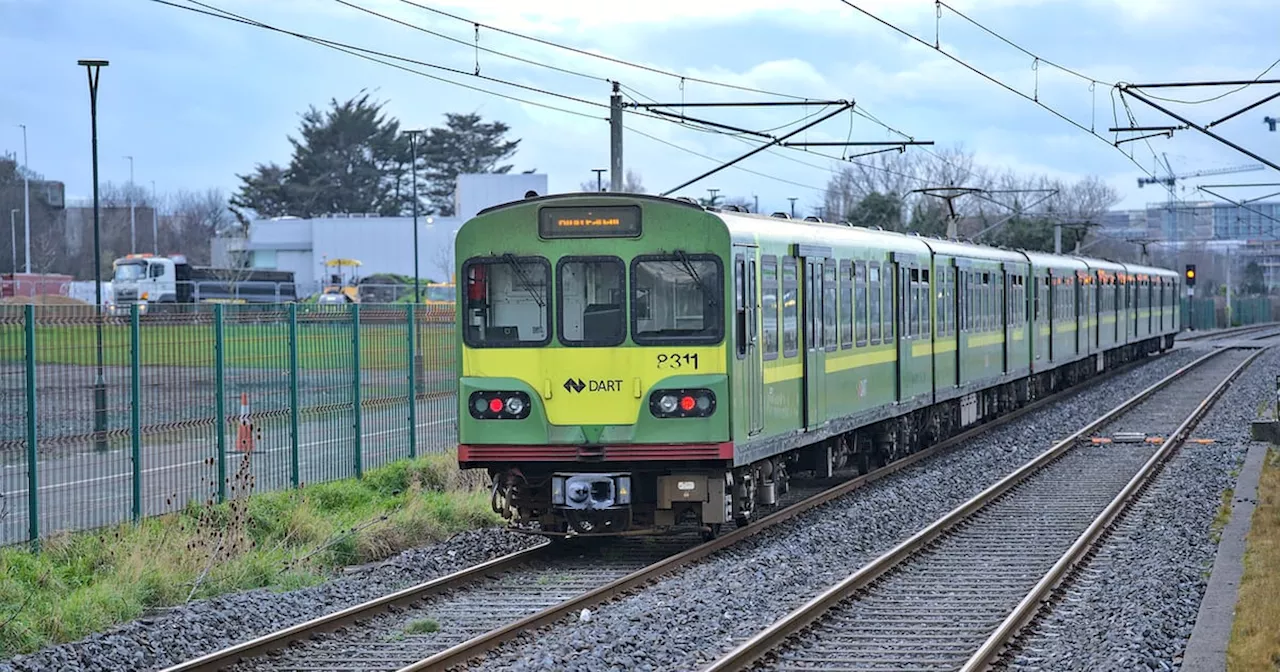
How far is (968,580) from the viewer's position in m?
12.9

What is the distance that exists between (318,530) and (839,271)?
618 cm

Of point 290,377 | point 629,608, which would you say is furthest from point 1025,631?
point 290,377

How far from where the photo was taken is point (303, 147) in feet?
313

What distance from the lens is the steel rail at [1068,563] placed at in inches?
389

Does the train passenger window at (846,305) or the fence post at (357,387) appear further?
the fence post at (357,387)

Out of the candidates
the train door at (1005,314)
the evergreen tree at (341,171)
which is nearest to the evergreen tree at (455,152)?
the evergreen tree at (341,171)

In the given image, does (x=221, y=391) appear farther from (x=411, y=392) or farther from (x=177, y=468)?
(x=411, y=392)

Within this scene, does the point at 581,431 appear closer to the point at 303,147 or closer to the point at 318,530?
the point at 318,530

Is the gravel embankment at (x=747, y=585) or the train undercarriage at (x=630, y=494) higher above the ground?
the train undercarriage at (x=630, y=494)

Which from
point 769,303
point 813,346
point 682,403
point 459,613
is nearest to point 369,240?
point 813,346

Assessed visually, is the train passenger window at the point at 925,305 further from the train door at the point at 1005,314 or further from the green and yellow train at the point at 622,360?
the green and yellow train at the point at 622,360

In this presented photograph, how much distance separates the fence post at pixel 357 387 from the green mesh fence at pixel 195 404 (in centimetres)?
2

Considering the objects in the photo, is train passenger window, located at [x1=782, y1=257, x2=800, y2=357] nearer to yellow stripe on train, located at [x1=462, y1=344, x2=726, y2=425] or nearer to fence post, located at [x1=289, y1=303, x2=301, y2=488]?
yellow stripe on train, located at [x1=462, y1=344, x2=726, y2=425]

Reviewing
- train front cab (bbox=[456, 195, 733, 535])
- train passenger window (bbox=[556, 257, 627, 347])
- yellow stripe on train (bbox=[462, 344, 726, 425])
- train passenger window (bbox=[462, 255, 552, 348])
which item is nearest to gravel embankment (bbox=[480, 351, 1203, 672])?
train front cab (bbox=[456, 195, 733, 535])
